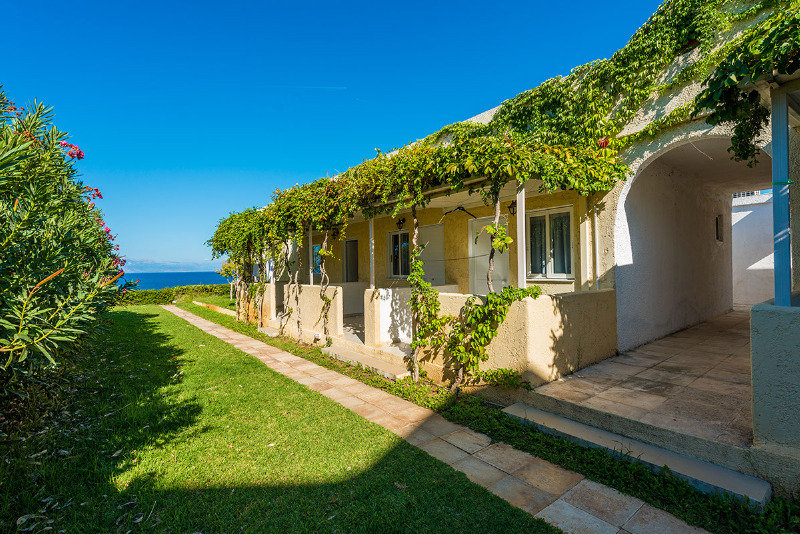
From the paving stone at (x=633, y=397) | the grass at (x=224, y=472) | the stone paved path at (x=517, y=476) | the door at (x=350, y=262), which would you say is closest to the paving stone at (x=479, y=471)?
the stone paved path at (x=517, y=476)

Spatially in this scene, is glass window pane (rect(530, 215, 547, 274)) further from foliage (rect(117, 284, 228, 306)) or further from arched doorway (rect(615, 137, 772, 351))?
foliage (rect(117, 284, 228, 306))

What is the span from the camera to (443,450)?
11.6 feet

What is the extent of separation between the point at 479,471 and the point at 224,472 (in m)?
2.18

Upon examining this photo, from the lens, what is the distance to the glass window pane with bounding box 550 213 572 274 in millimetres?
6812

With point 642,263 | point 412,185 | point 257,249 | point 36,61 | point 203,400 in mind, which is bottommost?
point 203,400

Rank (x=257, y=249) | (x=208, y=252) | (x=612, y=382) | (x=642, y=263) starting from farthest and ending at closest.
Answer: (x=208, y=252) < (x=257, y=249) < (x=642, y=263) < (x=612, y=382)

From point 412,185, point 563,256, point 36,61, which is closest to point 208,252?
point 36,61

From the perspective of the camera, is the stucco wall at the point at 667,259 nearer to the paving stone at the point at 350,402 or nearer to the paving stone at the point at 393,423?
the paving stone at the point at 393,423

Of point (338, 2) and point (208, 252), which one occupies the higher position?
point (338, 2)

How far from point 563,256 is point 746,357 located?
115 inches

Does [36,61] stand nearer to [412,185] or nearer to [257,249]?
[257,249]

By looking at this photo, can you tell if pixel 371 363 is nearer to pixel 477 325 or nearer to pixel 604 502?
pixel 477 325

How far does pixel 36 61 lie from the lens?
11852 millimetres

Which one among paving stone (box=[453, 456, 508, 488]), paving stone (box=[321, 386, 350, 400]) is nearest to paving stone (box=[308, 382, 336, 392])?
paving stone (box=[321, 386, 350, 400])
